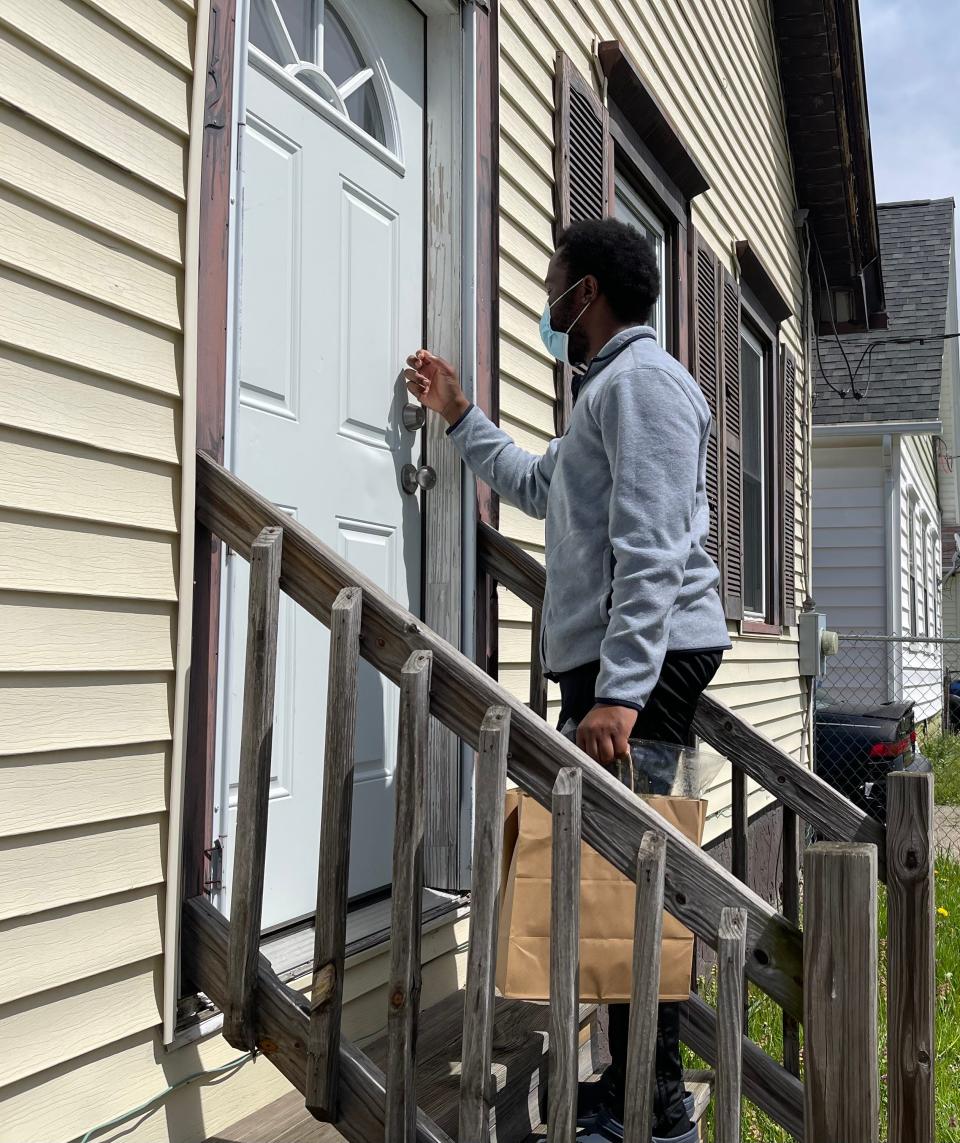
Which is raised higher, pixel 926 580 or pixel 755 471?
pixel 755 471

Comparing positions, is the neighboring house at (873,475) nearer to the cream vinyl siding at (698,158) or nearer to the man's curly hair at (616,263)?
the cream vinyl siding at (698,158)

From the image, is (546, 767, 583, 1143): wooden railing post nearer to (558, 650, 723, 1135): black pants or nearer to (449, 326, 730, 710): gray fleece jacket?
(449, 326, 730, 710): gray fleece jacket

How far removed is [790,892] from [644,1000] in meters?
1.47

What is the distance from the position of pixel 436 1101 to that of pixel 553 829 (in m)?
0.76

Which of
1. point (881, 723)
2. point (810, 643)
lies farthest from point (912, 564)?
point (810, 643)

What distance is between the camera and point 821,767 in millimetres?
10023

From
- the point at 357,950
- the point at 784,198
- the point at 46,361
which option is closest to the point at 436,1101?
the point at 357,950

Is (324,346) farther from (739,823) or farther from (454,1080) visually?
(739,823)

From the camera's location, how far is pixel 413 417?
128 inches

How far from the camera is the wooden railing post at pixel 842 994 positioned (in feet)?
5.80

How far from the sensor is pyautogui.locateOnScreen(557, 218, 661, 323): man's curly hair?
2826 millimetres

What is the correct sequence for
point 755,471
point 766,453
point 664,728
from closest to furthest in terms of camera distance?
1. point 664,728
2. point 755,471
3. point 766,453

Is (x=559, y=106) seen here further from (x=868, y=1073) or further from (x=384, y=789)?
(x=868, y=1073)

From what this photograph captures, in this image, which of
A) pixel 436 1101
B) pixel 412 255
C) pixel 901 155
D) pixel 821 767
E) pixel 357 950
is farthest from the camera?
pixel 901 155
